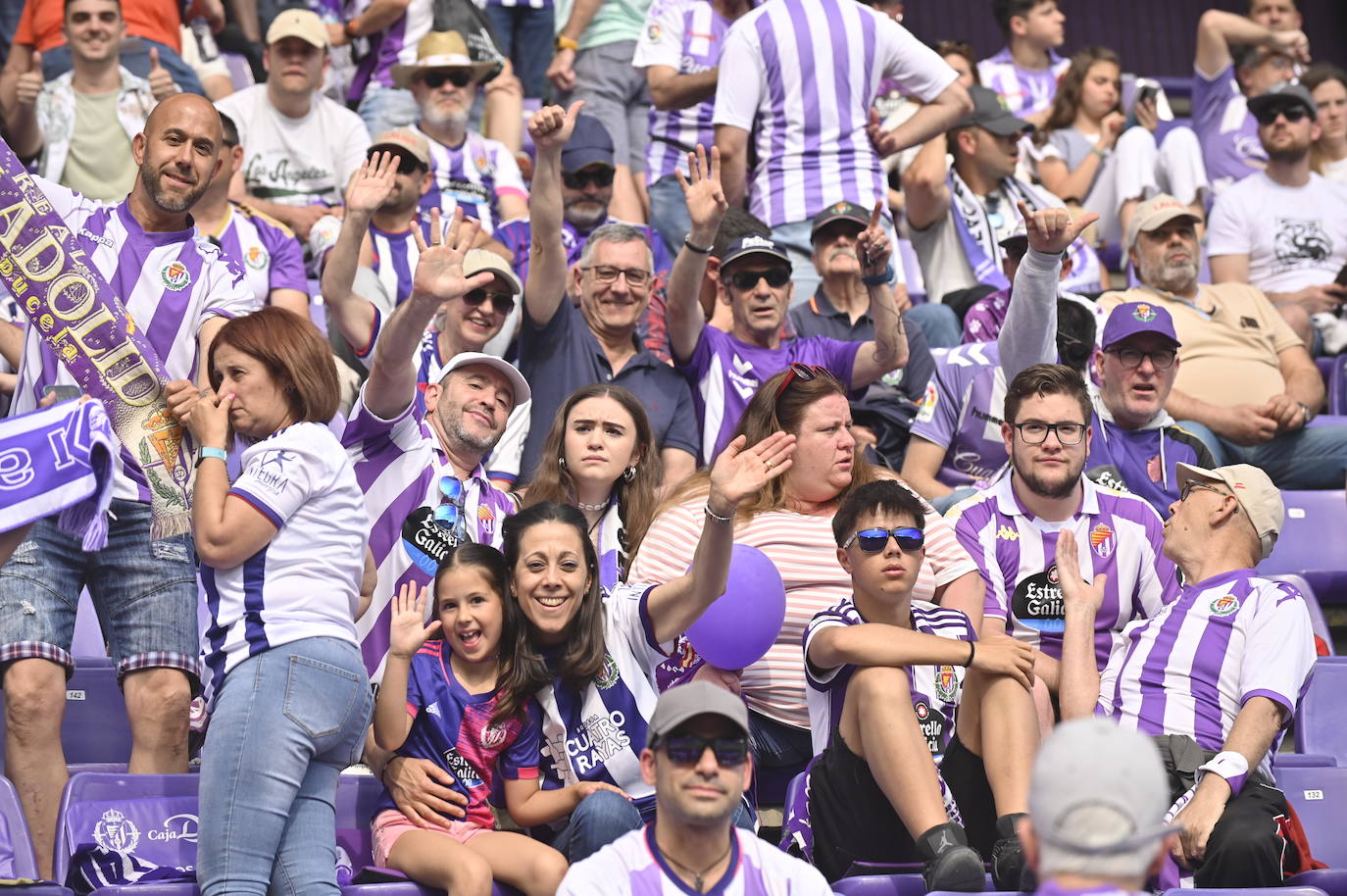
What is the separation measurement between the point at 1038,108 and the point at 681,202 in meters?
2.82

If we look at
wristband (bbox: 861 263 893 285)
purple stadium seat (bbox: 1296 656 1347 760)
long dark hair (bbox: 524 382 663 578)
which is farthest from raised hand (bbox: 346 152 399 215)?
purple stadium seat (bbox: 1296 656 1347 760)

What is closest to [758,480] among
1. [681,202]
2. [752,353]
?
[752,353]

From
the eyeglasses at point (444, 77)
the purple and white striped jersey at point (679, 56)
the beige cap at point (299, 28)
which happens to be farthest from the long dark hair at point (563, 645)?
the beige cap at point (299, 28)

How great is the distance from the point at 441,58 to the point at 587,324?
194cm

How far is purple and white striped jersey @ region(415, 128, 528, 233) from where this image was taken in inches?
276

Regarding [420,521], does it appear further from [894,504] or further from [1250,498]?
[1250,498]

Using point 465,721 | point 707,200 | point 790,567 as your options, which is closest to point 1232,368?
point 707,200

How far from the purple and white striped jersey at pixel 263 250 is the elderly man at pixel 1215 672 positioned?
121 inches

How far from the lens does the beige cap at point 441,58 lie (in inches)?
281

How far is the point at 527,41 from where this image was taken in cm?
870

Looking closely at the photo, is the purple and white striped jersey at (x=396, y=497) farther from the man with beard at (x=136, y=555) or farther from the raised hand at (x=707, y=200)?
the raised hand at (x=707, y=200)

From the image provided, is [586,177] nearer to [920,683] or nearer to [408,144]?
[408,144]

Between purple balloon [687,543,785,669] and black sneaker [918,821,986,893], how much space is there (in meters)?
0.70

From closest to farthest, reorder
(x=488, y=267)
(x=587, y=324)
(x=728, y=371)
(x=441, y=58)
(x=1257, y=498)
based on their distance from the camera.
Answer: (x=1257, y=498) → (x=488, y=267) → (x=728, y=371) → (x=587, y=324) → (x=441, y=58)
